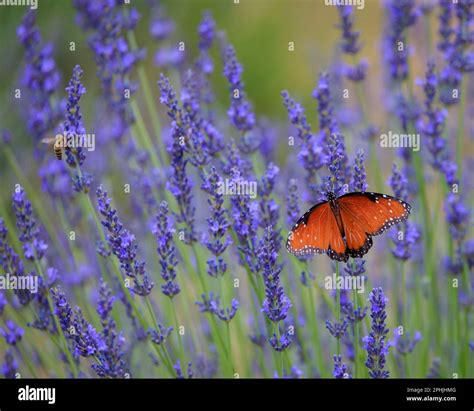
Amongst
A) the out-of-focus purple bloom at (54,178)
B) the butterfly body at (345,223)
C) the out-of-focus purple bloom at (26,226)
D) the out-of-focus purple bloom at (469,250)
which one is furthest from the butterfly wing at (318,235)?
the out-of-focus purple bloom at (54,178)

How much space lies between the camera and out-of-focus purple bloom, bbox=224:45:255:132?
2.22 meters

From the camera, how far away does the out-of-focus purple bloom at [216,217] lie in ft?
6.35

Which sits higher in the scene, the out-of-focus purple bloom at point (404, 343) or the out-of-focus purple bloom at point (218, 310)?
the out-of-focus purple bloom at point (218, 310)

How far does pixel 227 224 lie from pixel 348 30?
106 centimetres

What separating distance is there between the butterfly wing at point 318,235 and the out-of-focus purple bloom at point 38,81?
1.17 m

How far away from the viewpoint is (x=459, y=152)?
8.10 ft

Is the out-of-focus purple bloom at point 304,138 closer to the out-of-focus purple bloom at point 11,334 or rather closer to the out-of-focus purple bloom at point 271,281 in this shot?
the out-of-focus purple bloom at point 271,281

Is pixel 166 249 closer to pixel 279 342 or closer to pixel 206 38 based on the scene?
pixel 279 342

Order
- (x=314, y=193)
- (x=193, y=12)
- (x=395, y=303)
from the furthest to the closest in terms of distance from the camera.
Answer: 1. (x=193, y=12)
2. (x=395, y=303)
3. (x=314, y=193)

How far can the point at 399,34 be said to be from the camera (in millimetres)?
2639

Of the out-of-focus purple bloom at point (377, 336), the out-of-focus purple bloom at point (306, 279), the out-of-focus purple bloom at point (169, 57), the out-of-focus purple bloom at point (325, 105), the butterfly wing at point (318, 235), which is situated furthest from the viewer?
the out-of-focus purple bloom at point (169, 57)

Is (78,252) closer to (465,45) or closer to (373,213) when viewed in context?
(373,213)
